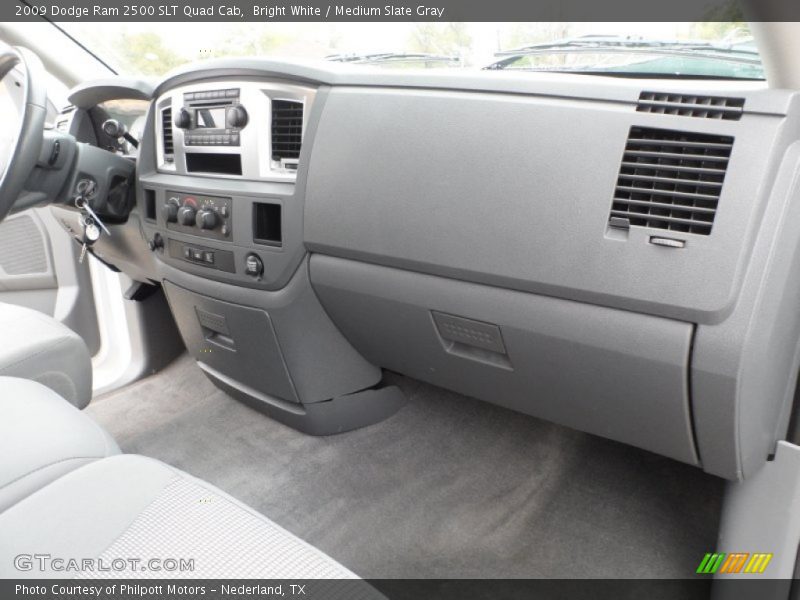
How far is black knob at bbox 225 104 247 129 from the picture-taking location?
149cm

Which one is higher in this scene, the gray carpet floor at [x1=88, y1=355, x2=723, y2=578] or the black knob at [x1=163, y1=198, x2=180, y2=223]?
the black knob at [x1=163, y1=198, x2=180, y2=223]

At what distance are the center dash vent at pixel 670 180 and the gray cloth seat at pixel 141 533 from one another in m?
0.65

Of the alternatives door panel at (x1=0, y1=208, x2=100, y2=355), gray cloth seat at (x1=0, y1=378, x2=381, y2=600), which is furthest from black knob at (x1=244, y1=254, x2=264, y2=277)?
door panel at (x1=0, y1=208, x2=100, y2=355)

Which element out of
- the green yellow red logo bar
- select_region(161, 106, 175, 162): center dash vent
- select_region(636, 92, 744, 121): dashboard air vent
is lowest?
the green yellow red logo bar

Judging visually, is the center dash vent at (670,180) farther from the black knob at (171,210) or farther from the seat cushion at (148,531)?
the black knob at (171,210)

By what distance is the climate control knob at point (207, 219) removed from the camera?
1.60m

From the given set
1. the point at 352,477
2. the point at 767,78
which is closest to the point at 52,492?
the point at 352,477

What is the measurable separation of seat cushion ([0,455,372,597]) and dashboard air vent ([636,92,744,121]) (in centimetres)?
78

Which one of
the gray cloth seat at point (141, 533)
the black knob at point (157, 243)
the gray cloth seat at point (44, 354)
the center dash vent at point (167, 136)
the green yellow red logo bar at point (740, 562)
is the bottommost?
the green yellow red logo bar at point (740, 562)

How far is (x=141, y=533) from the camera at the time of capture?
755 mm

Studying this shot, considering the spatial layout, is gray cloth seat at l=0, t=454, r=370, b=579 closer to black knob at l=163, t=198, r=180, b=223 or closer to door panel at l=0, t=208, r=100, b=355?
black knob at l=163, t=198, r=180, b=223

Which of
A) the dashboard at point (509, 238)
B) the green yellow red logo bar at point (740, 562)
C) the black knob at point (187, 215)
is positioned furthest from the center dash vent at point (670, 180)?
the black knob at point (187, 215)

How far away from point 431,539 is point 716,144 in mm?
1083

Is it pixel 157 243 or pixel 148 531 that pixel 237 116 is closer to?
pixel 157 243
